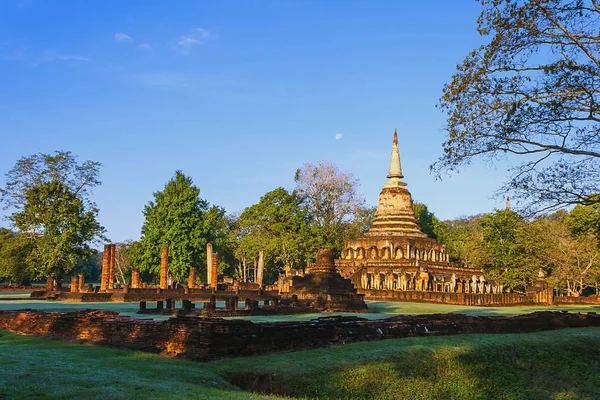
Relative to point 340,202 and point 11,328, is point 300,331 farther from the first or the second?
A: point 340,202

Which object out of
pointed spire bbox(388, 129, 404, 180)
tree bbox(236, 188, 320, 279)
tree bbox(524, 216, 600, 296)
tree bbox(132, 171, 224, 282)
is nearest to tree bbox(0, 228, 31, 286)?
tree bbox(132, 171, 224, 282)

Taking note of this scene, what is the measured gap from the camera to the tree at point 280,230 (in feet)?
169

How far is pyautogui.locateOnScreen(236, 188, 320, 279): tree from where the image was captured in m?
51.6

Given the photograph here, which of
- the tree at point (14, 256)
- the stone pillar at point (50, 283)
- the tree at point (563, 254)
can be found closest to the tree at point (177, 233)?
the tree at point (14, 256)

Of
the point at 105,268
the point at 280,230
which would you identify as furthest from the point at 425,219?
the point at 105,268

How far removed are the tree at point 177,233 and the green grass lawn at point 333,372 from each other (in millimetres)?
38643

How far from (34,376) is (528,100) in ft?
41.0

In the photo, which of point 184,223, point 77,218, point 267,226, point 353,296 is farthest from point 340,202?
point 353,296

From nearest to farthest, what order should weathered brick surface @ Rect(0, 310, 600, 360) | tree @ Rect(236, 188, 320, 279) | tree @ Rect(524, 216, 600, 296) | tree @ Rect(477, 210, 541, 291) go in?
1. weathered brick surface @ Rect(0, 310, 600, 360)
2. tree @ Rect(524, 216, 600, 296)
3. tree @ Rect(477, 210, 541, 291)
4. tree @ Rect(236, 188, 320, 279)

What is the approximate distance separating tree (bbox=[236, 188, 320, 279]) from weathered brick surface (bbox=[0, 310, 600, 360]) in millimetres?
35514

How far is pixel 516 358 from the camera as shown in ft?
42.4

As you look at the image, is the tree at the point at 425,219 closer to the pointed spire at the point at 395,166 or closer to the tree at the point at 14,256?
the pointed spire at the point at 395,166

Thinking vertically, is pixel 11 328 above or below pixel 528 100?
below

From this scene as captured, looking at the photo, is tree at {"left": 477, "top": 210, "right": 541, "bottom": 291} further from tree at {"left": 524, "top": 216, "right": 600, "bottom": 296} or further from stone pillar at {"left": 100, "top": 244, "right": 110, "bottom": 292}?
stone pillar at {"left": 100, "top": 244, "right": 110, "bottom": 292}
